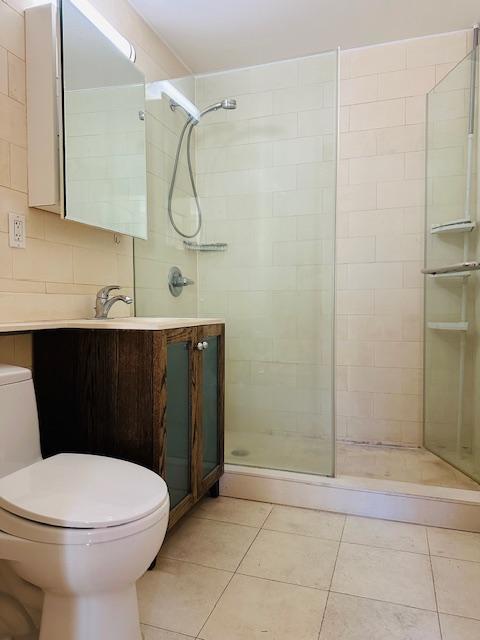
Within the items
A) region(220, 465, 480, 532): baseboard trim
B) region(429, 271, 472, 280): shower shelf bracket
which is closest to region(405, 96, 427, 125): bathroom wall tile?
region(429, 271, 472, 280): shower shelf bracket

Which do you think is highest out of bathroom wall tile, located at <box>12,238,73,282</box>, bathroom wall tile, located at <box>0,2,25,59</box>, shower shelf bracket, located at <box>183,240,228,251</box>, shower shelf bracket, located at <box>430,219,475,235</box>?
bathroom wall tile, located at <box>0,2,25,59</box>

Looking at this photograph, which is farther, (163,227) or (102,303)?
(163,227)

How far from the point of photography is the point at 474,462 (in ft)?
6.86

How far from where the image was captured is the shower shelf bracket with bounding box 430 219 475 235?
2270 mm

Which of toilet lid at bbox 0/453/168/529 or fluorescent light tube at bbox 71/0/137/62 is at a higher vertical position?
fluorescent light tube at bbox 71/0/137/62

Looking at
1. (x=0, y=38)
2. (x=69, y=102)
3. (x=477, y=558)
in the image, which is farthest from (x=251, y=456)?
(x=0, y=38)

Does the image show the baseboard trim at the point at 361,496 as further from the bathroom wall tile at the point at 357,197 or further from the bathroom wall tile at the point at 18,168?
the bathroom wall tile at the point at 357,197

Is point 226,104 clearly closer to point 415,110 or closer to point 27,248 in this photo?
point 415,110

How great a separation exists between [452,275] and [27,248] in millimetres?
2074

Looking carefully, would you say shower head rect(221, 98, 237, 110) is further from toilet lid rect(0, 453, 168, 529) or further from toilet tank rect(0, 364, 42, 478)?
toilet lid rect(0, 453, 168, 529)

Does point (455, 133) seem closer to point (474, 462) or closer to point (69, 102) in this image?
point (474, 462)

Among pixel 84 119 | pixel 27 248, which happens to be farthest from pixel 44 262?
pixel 84 119

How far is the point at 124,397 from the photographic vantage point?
57.8 inches

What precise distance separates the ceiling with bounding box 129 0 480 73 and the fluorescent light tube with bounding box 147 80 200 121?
1.06 feet
